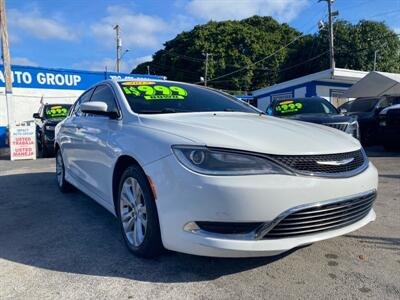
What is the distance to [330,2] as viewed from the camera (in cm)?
3052

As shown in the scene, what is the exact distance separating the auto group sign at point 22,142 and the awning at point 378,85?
1267 centimetres

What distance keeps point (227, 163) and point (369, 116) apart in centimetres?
1036

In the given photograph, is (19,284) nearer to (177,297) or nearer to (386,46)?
(177,297)

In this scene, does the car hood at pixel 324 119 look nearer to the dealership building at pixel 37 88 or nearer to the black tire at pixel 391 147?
the black tire at pixel 391 147

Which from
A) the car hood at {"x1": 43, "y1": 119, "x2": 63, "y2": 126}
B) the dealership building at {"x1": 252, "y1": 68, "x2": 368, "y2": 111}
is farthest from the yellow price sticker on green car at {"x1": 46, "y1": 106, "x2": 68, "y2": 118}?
the dealership building at {"x1": 252, "y1": 68, "x2": 368, "y2": 111}

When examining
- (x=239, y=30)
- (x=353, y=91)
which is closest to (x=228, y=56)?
(x=239, y=30)

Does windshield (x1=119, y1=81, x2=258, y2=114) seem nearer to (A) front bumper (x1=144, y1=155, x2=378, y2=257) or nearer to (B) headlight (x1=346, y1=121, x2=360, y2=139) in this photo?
(A) front bumper (x1=144, y1=155, x2=378, y2=257)

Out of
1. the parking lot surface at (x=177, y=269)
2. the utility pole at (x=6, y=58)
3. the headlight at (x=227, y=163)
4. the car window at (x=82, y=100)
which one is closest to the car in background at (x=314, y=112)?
the parking lot surface at (x=177, y=269)

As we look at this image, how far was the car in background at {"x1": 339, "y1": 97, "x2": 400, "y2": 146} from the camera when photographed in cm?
1166

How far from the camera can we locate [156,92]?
409 centimetres

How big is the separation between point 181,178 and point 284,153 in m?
0.71

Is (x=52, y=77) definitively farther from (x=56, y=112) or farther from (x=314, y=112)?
(x=314, y=112)

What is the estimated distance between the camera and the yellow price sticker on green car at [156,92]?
13.0 ft

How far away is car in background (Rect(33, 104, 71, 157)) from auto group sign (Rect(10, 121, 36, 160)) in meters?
Result: 0.33
